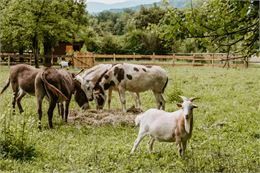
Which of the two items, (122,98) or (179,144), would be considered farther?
(122,98)

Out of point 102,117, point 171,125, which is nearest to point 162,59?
point 102,117

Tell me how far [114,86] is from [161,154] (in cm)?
548

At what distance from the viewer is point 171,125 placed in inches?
265

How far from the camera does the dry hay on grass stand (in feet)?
33.3

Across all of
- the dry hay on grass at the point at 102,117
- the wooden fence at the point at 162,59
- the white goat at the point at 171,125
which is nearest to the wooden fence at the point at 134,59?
the wooden fence at the point at 162,59

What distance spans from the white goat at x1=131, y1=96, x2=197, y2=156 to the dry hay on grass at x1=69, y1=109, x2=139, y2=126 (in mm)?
3064

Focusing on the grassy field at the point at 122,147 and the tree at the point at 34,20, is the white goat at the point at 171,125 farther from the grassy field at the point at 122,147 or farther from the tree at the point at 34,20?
the tree at the point at 34,20

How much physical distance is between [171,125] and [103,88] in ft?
19.0

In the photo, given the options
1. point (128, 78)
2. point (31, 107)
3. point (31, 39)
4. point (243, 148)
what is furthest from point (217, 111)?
point (31, 39)

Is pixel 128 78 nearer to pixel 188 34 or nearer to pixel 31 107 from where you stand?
pixel 31 107

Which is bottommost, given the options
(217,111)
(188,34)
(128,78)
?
(217,111)

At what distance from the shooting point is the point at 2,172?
5891mm

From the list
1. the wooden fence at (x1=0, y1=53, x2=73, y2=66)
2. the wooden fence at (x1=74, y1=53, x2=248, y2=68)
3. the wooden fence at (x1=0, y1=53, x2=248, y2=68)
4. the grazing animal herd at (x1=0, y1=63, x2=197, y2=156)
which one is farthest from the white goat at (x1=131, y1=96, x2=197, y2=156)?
the wooden fence at (x1=0, y1=53, x2=73, y2=66)

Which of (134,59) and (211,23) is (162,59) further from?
(211,23)
